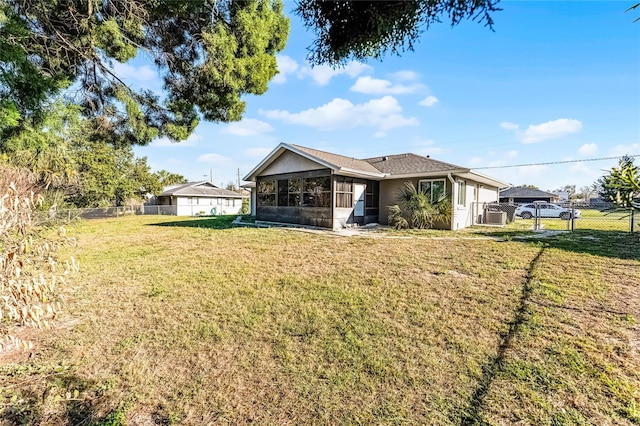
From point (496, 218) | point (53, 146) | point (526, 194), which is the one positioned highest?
point (526, 194)

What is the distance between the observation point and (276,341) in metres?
3.90

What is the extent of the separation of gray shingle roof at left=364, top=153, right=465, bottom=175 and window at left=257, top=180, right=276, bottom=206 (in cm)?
577

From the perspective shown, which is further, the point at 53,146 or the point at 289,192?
the point at 289,192

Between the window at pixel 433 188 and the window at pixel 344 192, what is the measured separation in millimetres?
3232

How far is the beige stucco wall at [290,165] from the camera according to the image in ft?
44.4

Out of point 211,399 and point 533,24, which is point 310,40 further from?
point 211,399

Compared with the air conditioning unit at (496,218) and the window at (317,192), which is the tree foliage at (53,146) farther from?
the air conditioning unit at (496,218)

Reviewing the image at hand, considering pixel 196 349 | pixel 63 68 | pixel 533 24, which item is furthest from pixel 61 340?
pixel 533 24

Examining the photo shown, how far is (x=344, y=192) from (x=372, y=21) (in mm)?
11564

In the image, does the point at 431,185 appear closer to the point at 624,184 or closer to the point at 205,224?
the point at 624,184

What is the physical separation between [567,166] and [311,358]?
18.8 meters

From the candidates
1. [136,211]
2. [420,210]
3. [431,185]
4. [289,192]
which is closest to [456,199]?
[431,185]

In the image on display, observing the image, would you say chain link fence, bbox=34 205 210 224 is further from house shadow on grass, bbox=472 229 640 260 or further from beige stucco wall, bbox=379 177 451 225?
house shadow on grass, bbox=472 229 640 260

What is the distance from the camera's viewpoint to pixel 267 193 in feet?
52.9
